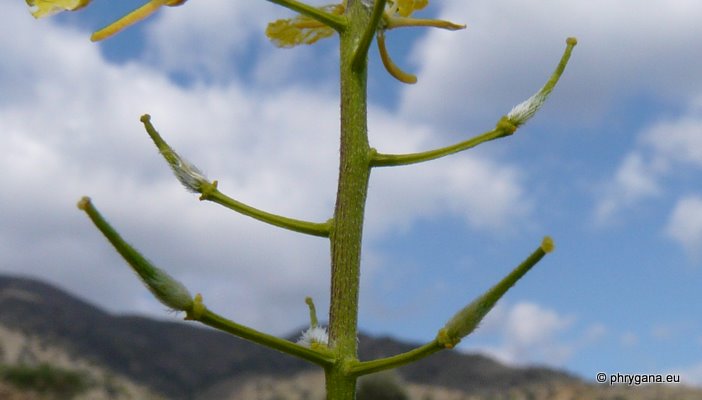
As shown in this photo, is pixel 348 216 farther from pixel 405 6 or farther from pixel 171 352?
pixel 171 352

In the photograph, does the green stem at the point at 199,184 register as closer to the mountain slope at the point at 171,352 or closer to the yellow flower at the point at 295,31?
the yellow flower at the point at 295,31

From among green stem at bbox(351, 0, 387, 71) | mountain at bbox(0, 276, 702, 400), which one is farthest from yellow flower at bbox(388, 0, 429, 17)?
mountain at bbox(0, 276, 702, 400)

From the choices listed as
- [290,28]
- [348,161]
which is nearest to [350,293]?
[348,161]

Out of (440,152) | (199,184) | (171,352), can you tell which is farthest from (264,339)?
(171,352)

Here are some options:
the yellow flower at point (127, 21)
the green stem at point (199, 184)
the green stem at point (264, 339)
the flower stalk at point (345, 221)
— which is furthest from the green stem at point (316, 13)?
the green stem at point (264, 339)

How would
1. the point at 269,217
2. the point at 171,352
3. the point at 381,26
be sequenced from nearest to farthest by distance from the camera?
the point at 269,217, the point at 381,26, the point at 171,352

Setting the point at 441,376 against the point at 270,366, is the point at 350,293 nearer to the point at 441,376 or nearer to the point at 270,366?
the point at 441,376
